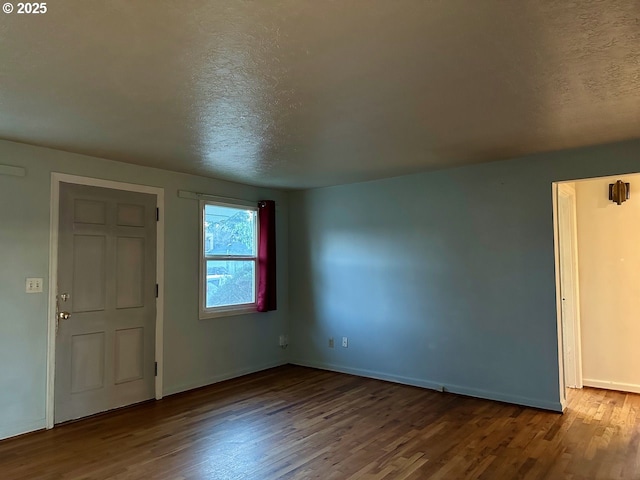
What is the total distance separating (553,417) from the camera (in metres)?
3.82

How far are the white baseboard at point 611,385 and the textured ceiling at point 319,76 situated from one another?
8.65 ft

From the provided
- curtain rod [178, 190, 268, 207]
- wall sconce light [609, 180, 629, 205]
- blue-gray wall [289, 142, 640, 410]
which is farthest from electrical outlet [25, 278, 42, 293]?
wall sconce light [609, 180, 629, 205]

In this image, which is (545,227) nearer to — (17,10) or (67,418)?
(17,10)

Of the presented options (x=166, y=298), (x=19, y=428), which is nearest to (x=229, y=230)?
(x=166, y=298)

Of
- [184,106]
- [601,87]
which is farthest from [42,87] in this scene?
[601,87]

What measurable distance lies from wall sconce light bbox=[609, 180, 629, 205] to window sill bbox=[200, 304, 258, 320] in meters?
4.27

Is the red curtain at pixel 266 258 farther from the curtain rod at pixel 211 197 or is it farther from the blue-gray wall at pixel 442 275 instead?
the blue-gray wall at pixel 442 275

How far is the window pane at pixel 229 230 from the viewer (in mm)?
5117

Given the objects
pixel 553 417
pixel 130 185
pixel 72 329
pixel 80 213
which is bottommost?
pixel 553 417

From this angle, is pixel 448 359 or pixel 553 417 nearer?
pixel 553 417

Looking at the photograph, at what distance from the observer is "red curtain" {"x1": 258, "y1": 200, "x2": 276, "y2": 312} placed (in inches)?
218

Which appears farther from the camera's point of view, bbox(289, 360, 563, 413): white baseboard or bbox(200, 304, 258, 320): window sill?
bbox(200, 304, 258, 320): window sill

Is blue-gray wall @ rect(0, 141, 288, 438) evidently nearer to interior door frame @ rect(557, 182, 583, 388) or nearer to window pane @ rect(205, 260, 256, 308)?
window pane @ rect(205, 260, 256, 308)

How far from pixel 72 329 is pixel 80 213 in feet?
3.37
